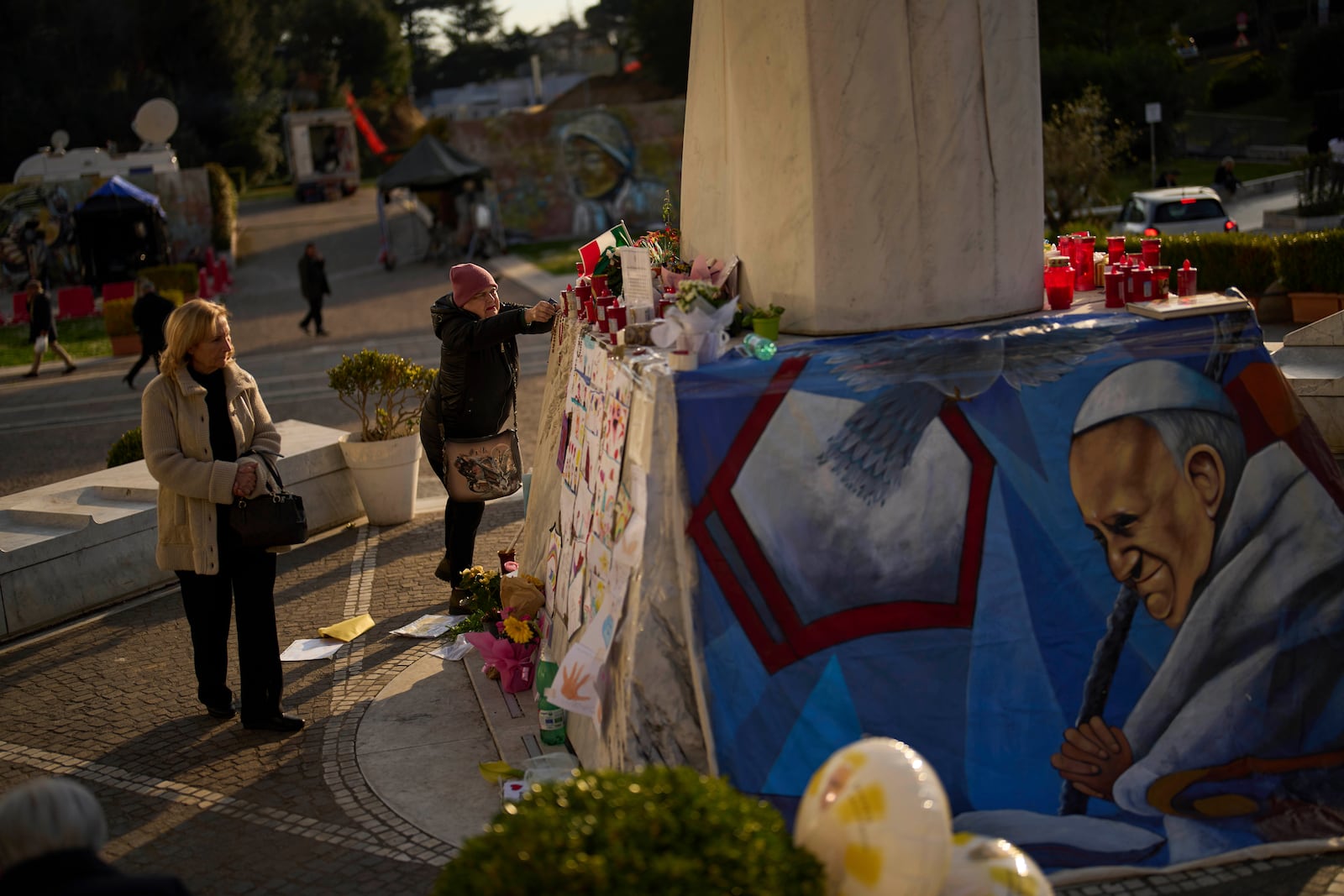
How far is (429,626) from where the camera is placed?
7.67 meters

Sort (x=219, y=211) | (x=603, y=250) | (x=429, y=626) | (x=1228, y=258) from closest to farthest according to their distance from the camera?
(x=603, y=250) → (x=429, y=626) → (x=1228, y=258) → (x=219, y=211)

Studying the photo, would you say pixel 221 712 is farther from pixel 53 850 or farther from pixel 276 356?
pixel 276 356

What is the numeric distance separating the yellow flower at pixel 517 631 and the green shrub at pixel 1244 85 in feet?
161

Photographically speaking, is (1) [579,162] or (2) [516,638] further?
(1) [579,162]

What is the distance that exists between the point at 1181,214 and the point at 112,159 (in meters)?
26.9

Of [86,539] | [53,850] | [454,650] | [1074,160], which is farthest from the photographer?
[1074,160]

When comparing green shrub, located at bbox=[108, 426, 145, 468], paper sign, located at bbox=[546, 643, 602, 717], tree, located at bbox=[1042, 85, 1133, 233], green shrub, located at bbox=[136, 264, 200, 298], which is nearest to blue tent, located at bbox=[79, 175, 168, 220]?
green shrub, located at bbox=[136, 264, 200, 298]

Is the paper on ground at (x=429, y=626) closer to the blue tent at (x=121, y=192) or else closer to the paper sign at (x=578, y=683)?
the paper sign at (x=578, y=683)

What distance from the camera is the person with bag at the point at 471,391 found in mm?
7215

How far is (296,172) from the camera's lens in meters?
51.6

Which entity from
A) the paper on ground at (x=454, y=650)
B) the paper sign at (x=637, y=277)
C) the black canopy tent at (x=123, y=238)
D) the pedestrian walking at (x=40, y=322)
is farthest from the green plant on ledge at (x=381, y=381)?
the black canopy tent at (x=123, y=238)

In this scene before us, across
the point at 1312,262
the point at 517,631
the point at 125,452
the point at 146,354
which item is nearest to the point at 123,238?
the point at 146,354

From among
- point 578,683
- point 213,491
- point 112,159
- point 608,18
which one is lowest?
point 578,683

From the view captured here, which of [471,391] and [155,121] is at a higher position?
[155,121]
